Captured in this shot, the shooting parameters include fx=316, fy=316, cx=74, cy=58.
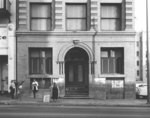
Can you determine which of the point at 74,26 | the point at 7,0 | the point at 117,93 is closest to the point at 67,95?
the point at 117,93

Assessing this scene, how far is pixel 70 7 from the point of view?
28.1 m

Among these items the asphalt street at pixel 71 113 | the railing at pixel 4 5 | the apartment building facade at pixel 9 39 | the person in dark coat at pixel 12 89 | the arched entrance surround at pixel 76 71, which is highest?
the railing at pixel 4 5

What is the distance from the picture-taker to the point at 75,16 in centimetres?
2806

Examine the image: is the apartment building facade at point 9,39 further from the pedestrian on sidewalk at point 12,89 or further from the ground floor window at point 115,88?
the ground floor window at point 115,88

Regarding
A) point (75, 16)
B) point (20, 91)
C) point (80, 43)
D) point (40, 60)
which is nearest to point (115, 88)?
point (80, 43)

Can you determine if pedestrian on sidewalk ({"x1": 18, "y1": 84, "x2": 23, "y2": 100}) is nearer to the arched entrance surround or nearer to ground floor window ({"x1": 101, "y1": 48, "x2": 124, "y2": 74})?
the arched entrance surround

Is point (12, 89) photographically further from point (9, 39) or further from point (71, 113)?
point (71, 113)

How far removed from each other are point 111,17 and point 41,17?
622 centimetres

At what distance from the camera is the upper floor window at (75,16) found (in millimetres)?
28047

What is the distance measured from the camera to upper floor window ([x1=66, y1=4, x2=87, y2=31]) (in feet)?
92.0

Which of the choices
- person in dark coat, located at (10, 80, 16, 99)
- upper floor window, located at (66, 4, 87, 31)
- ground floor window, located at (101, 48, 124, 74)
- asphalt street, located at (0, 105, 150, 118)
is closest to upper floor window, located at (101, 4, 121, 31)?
upper floor window, located at (66, 4, 87, 31)

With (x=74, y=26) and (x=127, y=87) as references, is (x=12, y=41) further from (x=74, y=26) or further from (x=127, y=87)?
(x=127, y=87)

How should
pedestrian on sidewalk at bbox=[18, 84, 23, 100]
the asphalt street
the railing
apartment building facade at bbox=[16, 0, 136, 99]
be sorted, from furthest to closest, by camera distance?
apartment building facade at bbox=[16, 0, 136, 99] → pedestrian on sidewalk at bbox=[18, 84, 23, 100] → the railing → the asphalt street

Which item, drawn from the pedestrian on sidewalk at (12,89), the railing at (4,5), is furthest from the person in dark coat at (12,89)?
the railing at (4,5)
